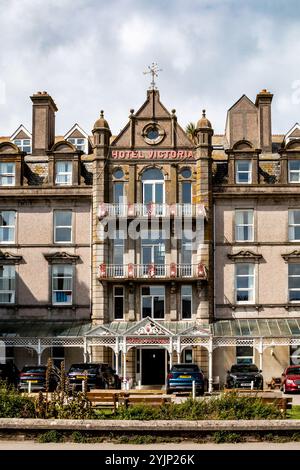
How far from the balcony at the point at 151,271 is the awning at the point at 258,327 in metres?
2.79

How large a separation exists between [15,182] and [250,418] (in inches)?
1085

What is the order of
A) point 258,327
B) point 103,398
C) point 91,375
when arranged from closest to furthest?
point 103,398, point 91,375, point 258,327

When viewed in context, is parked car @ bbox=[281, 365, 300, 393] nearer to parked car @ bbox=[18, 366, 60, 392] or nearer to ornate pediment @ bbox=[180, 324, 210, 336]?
ornate pediment @ bbox=[180, 324, 210, 336]

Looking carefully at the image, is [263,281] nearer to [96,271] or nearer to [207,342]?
[207,342]

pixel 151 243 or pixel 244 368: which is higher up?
pixel 151 243

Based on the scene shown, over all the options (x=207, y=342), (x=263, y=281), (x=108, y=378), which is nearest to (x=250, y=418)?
(x=108, y=378)

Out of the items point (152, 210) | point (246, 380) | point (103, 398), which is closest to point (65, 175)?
point (152, 210)

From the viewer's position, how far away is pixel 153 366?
42750 millimetres

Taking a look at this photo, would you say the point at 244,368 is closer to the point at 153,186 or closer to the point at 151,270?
the point at 151,270

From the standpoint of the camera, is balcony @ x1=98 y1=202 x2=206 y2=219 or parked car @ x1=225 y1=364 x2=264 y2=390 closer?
parked car @ x1=225 y1=364 x2=264 y2=390

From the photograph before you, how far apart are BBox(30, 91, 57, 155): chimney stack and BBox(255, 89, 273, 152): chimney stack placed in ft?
39.8

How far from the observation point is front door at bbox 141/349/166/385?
140 ft

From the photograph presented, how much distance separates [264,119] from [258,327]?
1227cm

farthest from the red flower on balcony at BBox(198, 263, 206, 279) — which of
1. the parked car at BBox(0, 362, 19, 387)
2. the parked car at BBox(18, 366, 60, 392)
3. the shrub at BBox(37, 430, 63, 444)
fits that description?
the shrub at BBox(37, 430, 63, 444)
